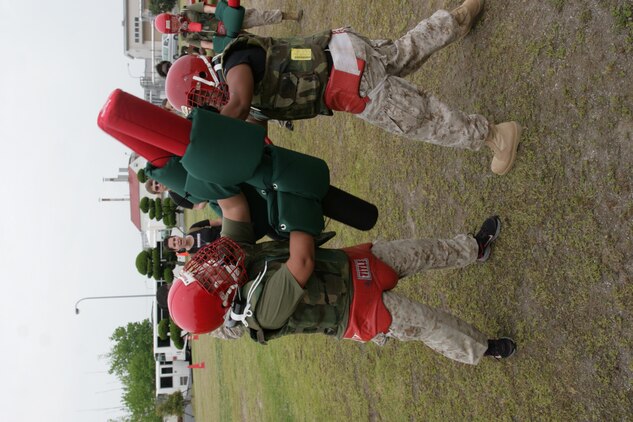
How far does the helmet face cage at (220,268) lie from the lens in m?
2.57

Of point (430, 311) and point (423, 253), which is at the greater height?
point (423, 253)

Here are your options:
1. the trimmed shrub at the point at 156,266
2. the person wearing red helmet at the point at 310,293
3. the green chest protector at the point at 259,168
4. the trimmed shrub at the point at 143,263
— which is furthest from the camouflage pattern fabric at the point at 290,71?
the trimmed shrub at the point at 156,266

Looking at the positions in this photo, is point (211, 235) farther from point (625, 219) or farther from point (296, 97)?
point (625, 219)

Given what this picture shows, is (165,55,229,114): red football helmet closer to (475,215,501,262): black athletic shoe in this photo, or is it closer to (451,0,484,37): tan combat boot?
(451,0,484,37): tan combat boot

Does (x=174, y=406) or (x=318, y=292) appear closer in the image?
(x=318, y=292)

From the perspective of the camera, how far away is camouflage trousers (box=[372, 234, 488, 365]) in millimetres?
2887

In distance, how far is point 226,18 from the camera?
19.8ft

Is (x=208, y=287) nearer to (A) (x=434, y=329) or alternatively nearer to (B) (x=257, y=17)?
(A) (x=434, y=329)

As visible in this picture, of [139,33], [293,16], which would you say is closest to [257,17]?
[293,16]

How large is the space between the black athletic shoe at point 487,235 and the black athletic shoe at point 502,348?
592 mm

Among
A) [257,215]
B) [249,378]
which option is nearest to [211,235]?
[257,215]

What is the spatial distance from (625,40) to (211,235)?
437cm

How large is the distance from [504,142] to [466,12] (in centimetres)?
104

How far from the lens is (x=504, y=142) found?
3.11 meters
